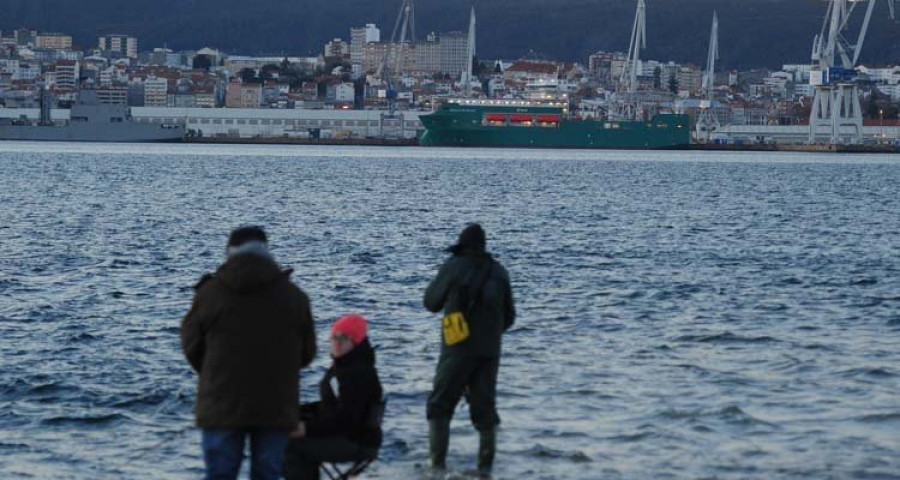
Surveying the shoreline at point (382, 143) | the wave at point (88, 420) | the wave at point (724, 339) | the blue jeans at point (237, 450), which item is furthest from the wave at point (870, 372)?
the shoreline at point (382, 143)

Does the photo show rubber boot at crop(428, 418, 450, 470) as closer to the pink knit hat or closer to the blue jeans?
the pink knit hat

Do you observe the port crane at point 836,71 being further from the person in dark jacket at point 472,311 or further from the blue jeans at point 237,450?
the blue jeans at point 237,450

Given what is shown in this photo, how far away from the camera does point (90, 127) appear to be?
166 metres

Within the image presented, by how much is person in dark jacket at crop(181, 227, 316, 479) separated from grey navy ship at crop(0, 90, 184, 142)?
15978 cm

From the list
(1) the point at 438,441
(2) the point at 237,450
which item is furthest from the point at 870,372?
(2) the point at 237,450

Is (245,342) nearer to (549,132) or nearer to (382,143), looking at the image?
(549,132)

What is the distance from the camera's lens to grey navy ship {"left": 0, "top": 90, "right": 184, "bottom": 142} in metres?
165

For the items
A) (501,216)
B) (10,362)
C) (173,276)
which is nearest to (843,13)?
(501,216)

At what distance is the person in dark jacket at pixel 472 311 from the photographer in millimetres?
9492

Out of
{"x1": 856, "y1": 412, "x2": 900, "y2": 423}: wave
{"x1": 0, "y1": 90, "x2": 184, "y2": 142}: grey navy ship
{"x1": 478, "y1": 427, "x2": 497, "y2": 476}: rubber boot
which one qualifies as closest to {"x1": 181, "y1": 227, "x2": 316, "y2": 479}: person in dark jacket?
{"x1": 478, "y1": 427, "x2": 497, "y2": 476}: rubber boot

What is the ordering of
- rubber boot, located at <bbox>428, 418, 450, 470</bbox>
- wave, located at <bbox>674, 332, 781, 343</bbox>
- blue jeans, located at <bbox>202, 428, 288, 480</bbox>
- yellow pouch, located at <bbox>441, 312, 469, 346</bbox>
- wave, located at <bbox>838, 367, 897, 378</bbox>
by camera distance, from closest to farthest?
blue jeans, located at <bbox>202, 428, 288, 480</bbox> → yellow pouch, located at <bbox>441, 312, 469, 346</bbox> → rubber boot, located at <bbox>428, 418, 450, 470</bbox> → wave, located at <bbox>838, 367, 897, 378</bbox> → wave, located at <bbox>674, 332, 781, 343</bbox>

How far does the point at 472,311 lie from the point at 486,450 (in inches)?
44.3

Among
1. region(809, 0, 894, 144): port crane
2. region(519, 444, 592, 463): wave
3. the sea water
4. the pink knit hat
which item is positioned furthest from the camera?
region(809, 0, 894, 144): port crane

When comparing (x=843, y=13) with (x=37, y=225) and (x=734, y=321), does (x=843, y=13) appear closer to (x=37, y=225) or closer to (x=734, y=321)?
(x=37, y=225)
